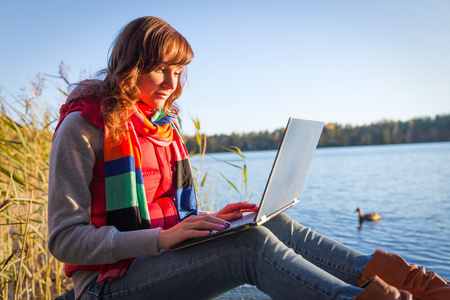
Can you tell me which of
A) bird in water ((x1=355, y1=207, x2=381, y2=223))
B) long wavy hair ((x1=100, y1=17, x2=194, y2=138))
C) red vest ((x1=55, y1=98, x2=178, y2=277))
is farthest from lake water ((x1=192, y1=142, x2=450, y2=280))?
long wavy hair ((x1=100, y1=17, x2=194, y2=138))

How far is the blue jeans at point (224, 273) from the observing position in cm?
92

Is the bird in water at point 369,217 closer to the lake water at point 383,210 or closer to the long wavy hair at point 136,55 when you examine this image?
the lake water at point 383,210

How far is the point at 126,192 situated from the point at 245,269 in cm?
44

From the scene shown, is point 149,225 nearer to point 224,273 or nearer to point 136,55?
point 224,273

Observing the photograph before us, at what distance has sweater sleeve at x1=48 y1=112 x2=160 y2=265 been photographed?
40.1 inches

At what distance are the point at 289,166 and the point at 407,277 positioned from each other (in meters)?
0.49

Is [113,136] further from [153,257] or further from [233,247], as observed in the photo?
[233,247]

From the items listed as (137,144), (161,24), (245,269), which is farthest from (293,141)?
(161,24)

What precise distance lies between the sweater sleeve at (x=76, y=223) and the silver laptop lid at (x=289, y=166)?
342mm

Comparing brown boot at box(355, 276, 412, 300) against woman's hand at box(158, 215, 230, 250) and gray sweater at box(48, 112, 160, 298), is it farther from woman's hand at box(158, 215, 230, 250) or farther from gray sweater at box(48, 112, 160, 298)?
gray sweater at box(48, 112, 160, 298)

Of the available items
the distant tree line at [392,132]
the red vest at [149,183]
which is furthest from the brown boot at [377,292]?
the distant tree line at [392,132]

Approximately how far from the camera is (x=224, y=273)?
1024 mm

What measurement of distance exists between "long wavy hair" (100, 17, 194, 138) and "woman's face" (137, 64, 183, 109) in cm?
2

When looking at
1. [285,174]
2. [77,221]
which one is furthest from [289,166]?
[77,221]
